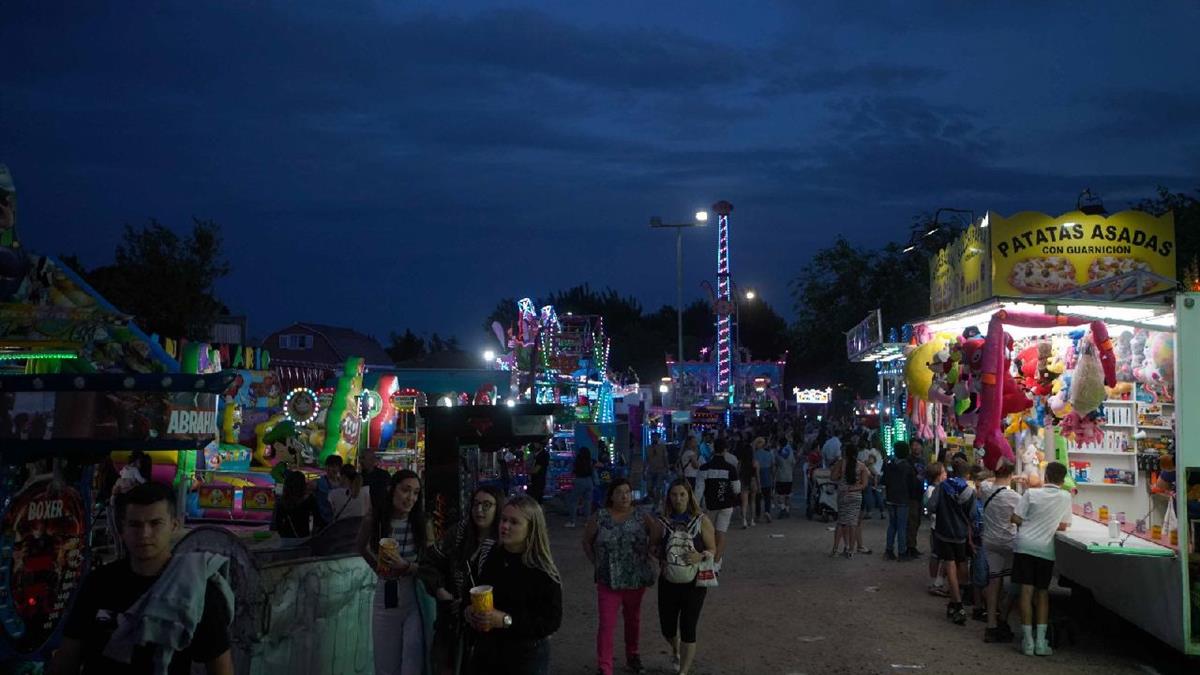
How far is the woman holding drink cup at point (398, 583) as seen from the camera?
5986mm

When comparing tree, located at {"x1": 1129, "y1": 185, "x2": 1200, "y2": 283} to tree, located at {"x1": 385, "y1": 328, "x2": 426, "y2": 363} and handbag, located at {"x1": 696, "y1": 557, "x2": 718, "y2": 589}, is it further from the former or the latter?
tree, located at {"x1": 385, "y1": 328, "x2": 426, "y2": 363}

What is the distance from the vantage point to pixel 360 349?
206ft

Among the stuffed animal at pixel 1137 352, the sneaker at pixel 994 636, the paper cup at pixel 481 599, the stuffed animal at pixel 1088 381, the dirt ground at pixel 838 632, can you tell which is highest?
the stuffed animal at pixel 1137 352

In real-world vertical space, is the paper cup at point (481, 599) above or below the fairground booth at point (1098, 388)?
below

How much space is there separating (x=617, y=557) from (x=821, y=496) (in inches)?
449

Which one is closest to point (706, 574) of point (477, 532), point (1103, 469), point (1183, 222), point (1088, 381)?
point (477, 532)

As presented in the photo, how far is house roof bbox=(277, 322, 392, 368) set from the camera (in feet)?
198

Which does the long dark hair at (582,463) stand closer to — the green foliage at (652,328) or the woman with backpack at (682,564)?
the woman with backpack at (682,564)

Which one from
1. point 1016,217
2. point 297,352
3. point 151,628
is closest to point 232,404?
point 1016,217

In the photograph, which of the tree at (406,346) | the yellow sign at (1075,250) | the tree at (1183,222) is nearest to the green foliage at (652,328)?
the tree at (406,346)

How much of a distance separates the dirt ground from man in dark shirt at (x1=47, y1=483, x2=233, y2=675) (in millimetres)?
4696

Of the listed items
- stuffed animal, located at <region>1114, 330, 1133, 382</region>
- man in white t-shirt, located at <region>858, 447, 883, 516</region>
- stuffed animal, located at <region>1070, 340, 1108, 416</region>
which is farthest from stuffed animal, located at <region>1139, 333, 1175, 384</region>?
man in white t-shirt, located at <region>858, 447, 883, 516</region>

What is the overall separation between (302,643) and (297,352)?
5595 cm

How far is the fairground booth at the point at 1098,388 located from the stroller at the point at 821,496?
433cm
